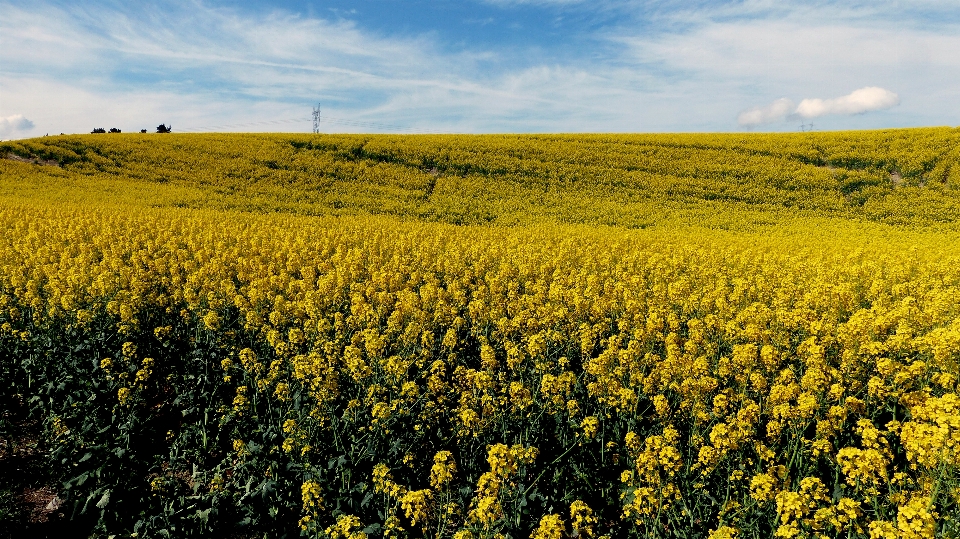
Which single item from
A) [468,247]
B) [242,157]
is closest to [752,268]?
[468,247]

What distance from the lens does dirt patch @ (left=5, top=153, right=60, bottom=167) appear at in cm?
3559

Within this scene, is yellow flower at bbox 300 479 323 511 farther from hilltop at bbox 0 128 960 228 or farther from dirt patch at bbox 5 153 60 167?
dirt patch at bbox 5 153 60 167

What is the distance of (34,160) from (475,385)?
145 ft

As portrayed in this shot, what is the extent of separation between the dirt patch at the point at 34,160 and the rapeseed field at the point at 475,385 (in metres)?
22.6

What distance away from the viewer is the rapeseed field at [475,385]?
4770 mm

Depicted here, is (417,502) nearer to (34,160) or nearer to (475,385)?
(475,385)

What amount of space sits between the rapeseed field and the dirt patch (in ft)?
74.1

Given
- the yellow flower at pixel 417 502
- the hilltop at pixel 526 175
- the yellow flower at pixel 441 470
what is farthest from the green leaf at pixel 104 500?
the hilltop at pixel 526 175

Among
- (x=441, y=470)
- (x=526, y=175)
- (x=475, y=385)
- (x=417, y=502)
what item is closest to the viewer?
(x=417, y=502)

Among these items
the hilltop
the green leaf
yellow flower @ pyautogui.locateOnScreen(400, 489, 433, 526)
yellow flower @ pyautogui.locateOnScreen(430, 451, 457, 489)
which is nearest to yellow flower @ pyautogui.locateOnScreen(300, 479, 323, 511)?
yellow flower @ pyautogui.locateOnScreen(400, 489, 433, 526)

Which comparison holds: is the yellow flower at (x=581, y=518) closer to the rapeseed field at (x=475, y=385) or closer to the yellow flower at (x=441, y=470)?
the rapeseed field at (x=475, y=385)

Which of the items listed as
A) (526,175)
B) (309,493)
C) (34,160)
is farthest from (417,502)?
(34,160)

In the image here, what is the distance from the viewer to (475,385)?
20.9 feet

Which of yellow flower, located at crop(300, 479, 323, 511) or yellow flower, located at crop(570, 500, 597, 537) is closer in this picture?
yellow flower, located at crop(570, 500, 597, 537)
